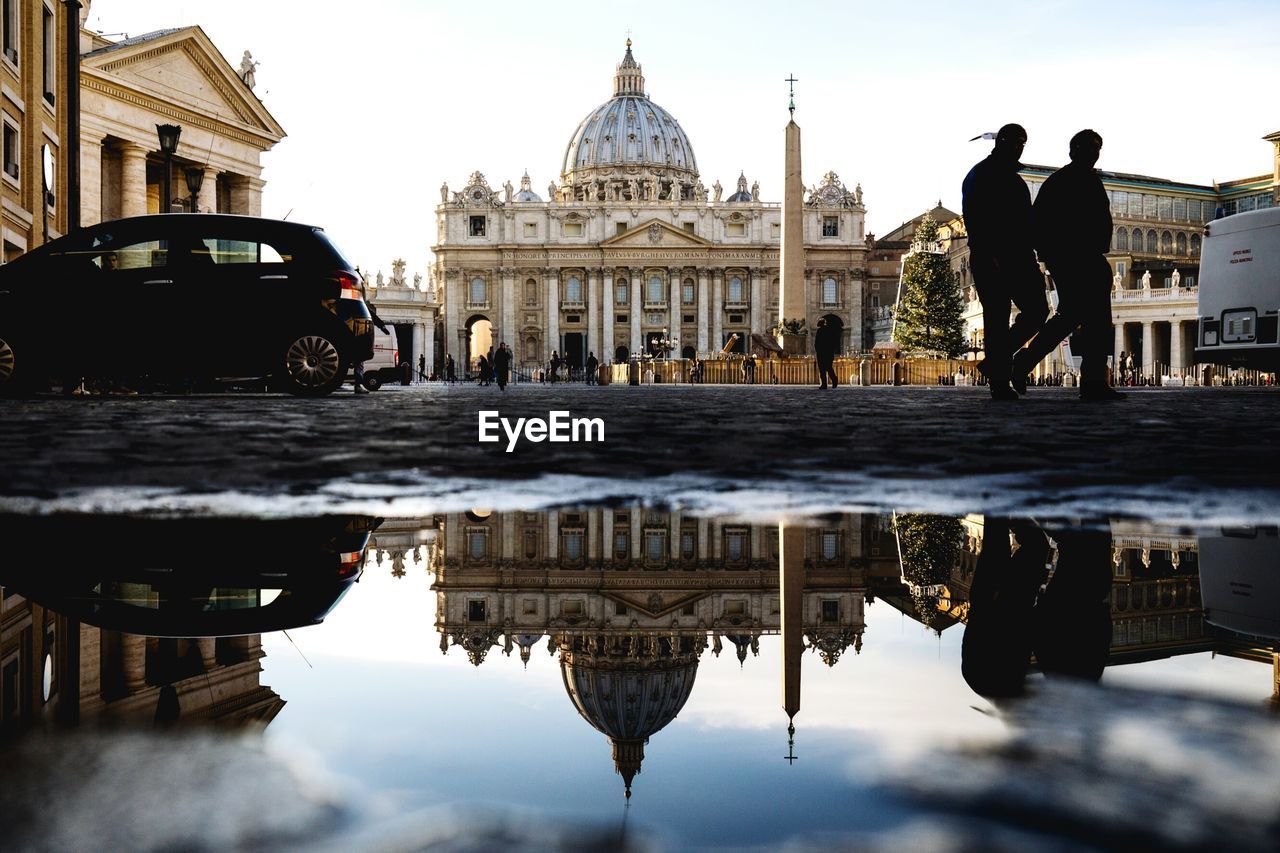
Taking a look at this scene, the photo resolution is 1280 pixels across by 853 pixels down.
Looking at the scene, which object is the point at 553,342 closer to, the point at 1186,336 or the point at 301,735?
the point at 1186,336

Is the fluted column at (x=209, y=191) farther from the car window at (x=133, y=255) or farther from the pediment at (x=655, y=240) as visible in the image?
the pediment at (x=655, y=240)

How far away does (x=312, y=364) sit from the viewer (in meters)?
12.0

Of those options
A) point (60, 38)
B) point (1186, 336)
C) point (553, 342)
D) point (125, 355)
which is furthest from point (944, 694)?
point (553, 342)

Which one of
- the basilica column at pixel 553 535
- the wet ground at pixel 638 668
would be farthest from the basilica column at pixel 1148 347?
the basilica column at pixel 553 535

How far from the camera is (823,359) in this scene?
87.6ft

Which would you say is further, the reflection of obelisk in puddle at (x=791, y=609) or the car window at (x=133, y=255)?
the car window at (x=133, y=255)

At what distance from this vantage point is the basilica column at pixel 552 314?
95250mm

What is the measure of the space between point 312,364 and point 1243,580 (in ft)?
35.9

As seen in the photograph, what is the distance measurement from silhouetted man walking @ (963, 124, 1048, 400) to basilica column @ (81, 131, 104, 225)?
28.0 meters

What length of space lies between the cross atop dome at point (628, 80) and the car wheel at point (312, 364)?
379 feet

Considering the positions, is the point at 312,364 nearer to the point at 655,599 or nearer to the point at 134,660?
the point at 655,599

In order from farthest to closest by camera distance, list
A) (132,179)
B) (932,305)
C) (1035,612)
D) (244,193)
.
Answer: (932,305), (244,193), (132,179), (1035,612)

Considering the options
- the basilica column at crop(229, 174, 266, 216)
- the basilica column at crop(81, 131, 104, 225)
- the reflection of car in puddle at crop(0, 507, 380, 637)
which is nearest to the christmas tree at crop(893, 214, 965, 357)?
the basilica column at crop(229, 174, 266, 216)

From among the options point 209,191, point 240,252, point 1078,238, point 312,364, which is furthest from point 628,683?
point 209,191
